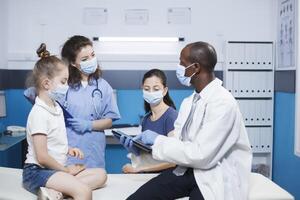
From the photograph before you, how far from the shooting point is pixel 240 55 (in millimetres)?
3924

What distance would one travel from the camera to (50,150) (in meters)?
1.92

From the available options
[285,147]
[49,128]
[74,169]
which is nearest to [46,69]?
[49,128]

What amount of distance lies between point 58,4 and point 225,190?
3087 mm

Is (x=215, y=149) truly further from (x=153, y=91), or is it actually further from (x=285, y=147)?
(x=285, y=147)

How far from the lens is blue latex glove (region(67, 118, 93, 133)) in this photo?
2293 millimetres

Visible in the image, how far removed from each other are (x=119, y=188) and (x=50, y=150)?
438mm

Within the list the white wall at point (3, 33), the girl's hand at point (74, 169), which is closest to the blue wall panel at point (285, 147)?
the girl's hand at point (74, 169)

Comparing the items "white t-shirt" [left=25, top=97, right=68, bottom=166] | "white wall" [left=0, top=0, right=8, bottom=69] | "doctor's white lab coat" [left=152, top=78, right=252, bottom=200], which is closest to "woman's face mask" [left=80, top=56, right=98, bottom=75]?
"white t-shirt" [left=25, top=97, right=68, bottom=166]

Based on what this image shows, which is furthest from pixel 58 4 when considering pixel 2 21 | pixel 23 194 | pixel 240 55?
pixel 23 194

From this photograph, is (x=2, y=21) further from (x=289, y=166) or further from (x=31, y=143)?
(x=289, y=166)

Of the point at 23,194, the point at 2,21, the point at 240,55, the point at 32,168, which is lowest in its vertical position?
the point at 23,194

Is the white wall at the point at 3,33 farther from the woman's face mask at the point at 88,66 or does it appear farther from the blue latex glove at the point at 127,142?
the blue latex glove at the point at 127,142

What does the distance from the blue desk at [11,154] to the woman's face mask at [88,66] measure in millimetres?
1132

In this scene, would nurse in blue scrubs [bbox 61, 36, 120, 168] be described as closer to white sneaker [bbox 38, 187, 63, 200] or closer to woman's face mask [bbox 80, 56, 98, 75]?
woman's face mask [bbox 80, 56, 98, 75]
